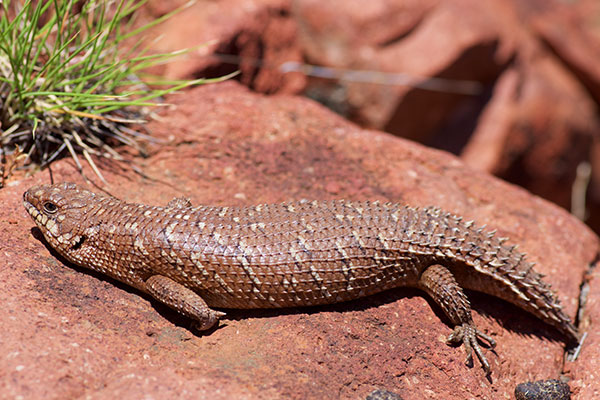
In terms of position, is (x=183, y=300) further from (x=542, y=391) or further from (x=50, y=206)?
(x=542, y=391)

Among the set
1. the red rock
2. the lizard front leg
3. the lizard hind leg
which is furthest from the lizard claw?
the red rock

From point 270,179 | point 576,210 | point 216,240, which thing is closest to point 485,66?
point 576,210

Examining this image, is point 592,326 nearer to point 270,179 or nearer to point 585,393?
point 585,393

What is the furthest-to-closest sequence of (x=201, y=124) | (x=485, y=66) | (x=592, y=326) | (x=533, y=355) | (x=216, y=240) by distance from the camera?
(x=485, y=66) < (x=201, y=124) < (x=592, y=326) < (x=533, y=355) < (x=216, y=240)

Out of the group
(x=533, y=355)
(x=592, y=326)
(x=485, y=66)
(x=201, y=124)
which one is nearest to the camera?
(x=533, y=355)

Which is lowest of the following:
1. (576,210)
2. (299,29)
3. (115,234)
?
(576,210)

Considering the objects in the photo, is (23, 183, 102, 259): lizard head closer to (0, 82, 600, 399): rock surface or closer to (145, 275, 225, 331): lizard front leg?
(0, 82, 600, 399): rock surface

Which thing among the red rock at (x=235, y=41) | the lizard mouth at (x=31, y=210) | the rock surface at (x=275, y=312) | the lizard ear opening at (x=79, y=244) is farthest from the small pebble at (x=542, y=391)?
the red rock at (x=235, y=41)
